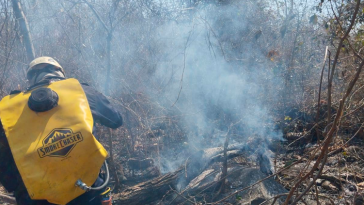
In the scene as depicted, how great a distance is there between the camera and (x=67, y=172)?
2.04 meters

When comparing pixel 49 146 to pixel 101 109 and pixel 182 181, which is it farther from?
pixel 182 181

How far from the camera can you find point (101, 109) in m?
2.46

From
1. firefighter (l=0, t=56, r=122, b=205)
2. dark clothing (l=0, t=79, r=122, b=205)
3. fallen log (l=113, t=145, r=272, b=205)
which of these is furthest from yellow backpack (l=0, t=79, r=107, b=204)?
fallen log (l=113, t=145, r=272, b=205)

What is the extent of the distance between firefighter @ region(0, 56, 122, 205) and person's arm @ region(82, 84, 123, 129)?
161 mm

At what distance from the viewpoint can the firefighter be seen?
199 centimetres

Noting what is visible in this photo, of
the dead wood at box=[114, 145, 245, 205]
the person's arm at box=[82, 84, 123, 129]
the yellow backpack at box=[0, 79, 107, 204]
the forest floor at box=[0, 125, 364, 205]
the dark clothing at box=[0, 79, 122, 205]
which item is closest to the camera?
the yellow backpack at box=[0, 79, 107, 204]

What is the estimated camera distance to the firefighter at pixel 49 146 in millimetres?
1994

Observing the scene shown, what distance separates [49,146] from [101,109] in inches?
21.8

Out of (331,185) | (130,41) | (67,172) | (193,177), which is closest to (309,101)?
(331,185)

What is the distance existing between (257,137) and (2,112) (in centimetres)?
414

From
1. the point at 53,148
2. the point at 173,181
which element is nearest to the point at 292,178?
→ the point at 173,181

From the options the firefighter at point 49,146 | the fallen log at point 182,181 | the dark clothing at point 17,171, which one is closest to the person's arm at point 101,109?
the dark clothing at point 17,171

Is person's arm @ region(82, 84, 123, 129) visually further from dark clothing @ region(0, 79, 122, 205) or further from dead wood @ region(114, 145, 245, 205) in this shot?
dead wood @ region(114, 145, 245, 205)

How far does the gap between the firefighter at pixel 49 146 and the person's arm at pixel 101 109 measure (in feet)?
0.53
